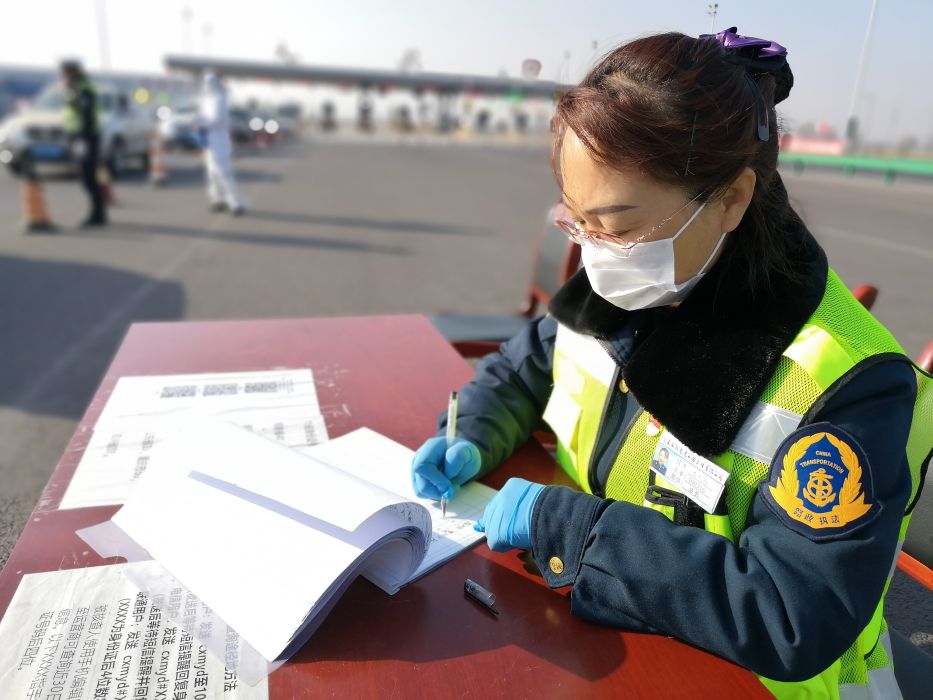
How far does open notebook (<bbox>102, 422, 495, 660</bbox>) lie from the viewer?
91 centimetres

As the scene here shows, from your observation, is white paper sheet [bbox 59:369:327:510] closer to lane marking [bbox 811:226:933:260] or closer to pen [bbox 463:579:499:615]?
pen [bbox 463:579:499:615]

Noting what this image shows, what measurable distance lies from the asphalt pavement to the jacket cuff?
70cm

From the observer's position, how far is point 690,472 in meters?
1.05

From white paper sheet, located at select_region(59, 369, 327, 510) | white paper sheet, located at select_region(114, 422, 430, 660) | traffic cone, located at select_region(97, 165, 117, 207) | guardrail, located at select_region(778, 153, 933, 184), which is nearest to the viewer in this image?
white paper sheet, located at select_region(114, 422, 430, 660)

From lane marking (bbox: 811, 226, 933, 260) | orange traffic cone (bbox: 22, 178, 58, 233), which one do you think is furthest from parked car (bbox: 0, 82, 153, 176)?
lane marking (bbox: 811, 226, 933, 260)

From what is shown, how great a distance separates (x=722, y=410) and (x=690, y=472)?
0.11 meters

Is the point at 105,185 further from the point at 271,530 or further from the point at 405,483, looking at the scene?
the point at 271,530

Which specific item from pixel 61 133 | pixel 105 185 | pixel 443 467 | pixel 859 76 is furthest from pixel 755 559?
pixel 61 133

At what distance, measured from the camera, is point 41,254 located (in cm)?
675

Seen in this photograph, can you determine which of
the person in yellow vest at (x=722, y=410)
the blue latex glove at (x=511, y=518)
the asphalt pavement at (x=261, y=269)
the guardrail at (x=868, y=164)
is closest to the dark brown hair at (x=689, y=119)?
the person in yellow vest at (x=722, y=410)

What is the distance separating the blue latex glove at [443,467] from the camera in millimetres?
1262

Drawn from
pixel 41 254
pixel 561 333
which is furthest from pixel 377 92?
pixel 561 333

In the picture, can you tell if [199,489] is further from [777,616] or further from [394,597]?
[777,616]

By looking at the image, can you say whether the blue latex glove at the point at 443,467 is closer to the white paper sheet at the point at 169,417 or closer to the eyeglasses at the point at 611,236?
the white paper sheet at the point at 169,417
